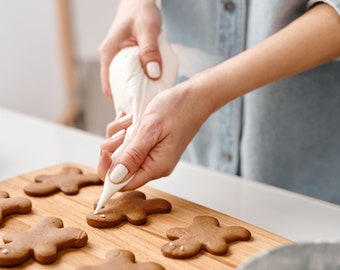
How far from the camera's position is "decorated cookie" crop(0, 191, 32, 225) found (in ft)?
2.59

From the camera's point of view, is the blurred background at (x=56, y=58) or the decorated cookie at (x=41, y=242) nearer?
the decorated cookie at (x=41, y=242)

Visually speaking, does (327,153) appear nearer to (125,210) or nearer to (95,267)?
(125,210)

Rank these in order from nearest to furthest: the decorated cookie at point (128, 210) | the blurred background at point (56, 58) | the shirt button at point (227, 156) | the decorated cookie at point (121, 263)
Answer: the decorated cookie at point (121, 263), the decorated cookie at point (128, 210), the shirt button at point (227, 156), the blurred background at point (56, 58)

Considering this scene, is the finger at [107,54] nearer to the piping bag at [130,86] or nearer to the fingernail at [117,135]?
the piping bag at [130,86]

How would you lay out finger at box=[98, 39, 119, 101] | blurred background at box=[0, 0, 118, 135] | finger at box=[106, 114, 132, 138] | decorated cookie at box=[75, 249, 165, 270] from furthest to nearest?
blurred background at box=[0, 0, 118, 135] < finger at box=[98, 39, 119, 101] < finger at box=[106, 114, 132, 138] < decorated cookie at box=[75, 249, 165, 270]

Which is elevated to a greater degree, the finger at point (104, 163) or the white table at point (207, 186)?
the finger at point (104, 163)

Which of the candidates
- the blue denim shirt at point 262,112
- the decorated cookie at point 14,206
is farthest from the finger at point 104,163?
the blue denim shirt at point 262,112

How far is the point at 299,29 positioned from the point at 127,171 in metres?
0.34

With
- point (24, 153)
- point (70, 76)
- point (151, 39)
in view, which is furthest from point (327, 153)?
point (70, 76)

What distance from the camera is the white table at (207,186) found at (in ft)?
2.78

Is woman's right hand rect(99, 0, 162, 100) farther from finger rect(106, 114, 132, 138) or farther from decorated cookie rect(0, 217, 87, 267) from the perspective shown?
decorated cookie rect(0, 217, 87, 267)

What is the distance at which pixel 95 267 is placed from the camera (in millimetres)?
649

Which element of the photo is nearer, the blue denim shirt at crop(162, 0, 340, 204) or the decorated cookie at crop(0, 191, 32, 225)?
the decorated cookie at crop(0, 191, 32, 225)

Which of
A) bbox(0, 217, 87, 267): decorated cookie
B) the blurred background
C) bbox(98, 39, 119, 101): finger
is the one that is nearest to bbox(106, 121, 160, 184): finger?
bbox(0, 217, 87, 267): decorated cookie
